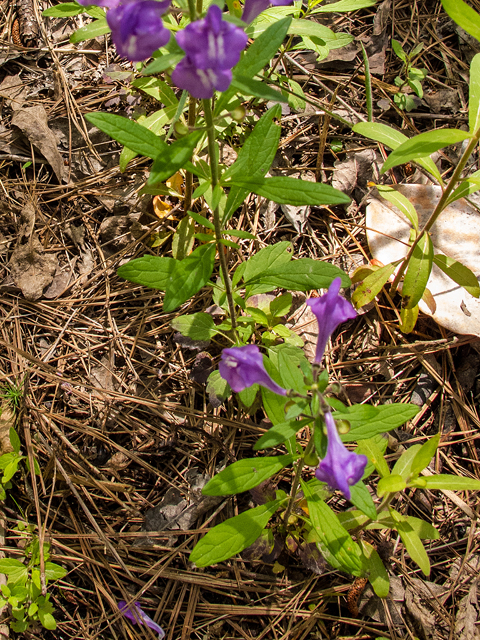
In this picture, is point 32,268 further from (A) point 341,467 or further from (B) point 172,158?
(A) point 341,467

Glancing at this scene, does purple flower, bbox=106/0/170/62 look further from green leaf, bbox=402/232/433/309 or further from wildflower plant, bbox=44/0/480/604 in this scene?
green leaf, bbox=402/232/433/309

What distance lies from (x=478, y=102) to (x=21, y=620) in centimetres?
384

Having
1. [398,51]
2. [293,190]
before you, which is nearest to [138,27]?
[293,190]

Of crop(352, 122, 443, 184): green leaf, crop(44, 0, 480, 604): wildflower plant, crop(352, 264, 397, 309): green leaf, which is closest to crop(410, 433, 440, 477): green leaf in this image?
crop(44, 0, 480, 604): wildflower plant

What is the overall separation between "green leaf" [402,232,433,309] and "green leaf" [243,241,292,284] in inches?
29.7

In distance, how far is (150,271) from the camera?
6.83 feet

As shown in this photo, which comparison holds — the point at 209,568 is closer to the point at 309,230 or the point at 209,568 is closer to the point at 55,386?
the point at 55,386

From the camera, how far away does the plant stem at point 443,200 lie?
2492mm

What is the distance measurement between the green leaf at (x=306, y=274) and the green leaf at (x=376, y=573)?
4.99 ft

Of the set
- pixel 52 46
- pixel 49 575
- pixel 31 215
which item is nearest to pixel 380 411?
pixel 49 575

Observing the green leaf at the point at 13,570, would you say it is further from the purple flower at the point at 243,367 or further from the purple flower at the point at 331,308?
the purple flower at the point at 331,308

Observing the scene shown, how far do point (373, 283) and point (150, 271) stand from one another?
1.58 m

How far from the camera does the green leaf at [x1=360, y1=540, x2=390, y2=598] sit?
96.2 inches

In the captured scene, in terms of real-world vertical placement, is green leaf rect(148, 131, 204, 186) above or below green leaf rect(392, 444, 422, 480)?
above
